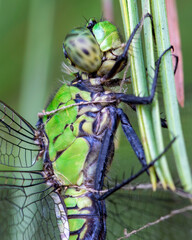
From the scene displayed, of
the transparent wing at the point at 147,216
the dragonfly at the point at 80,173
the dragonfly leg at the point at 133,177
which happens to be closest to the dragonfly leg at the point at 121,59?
the dragonfly at the point at 80,173

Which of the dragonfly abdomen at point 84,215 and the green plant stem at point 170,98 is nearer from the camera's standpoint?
the green plant stem at point 170,98

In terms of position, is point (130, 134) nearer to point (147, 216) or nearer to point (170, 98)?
point (147, 216)

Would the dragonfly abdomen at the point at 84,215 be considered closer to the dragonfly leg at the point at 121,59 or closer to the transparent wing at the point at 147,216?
the transparent wing at the point at 147,216

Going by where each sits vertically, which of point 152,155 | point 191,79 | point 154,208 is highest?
point 191,79

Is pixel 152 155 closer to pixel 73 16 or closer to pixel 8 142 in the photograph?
pixel 8 142

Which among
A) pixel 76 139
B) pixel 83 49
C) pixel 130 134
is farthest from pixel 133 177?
pixel 83 49

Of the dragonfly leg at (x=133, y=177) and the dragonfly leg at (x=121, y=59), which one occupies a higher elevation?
the dragonfly leg at (x=121, y=59)

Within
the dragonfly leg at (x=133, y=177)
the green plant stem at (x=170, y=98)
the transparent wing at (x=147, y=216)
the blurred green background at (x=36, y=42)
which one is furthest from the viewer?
the blurred green background at (x=36, y=42)

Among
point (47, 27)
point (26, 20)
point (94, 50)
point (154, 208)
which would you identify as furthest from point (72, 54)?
point (26, 20)
